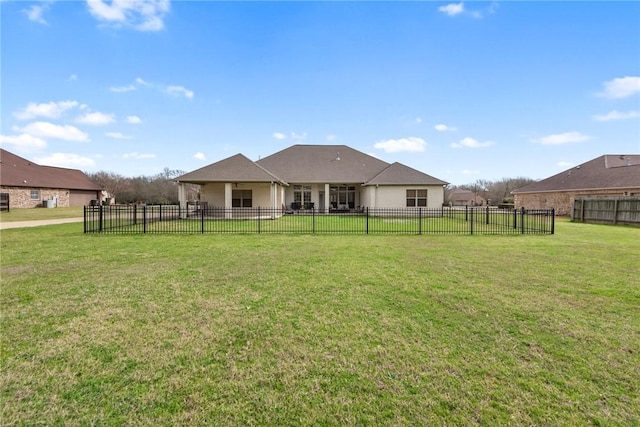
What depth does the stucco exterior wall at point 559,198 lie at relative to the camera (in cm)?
2325

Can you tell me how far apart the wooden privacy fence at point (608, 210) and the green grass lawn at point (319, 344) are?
14715 mm

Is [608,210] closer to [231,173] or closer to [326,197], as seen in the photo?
[326,197]

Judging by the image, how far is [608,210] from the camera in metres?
17.8

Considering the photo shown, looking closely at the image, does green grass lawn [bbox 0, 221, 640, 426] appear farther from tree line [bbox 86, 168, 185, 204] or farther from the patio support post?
tree line [bbox 86, 168, 185, 204]

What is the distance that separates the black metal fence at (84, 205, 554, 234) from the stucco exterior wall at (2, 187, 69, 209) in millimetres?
15183

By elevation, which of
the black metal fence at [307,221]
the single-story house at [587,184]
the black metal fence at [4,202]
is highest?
the single-story house at [587,184]

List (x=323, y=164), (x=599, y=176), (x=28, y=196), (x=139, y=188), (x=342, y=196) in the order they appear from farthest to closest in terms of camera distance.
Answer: (x=139, y=188) → (x=28, y=196) → (x=323, y=164) → (x=342, y=196) → (x=599, y=176)

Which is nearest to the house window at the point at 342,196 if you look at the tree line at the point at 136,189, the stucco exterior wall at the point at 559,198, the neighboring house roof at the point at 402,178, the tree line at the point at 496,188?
the neighboring house roof at the point at 402,178

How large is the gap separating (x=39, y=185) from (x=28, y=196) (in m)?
1.50

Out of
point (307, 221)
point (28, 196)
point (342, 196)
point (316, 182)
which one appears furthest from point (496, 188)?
point (28, 196)

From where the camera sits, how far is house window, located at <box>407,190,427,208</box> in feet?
80.6

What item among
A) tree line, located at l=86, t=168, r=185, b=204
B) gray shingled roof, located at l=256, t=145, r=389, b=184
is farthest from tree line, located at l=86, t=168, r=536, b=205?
gray shingled roof, located at l=256, t=145, r=389, b=184

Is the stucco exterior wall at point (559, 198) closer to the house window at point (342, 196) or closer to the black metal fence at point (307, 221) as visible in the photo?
the black metal fence at point (307, 221)

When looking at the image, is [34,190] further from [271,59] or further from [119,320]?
[119,320]
